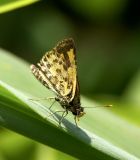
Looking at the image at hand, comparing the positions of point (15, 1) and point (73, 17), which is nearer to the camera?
point (15, 1)

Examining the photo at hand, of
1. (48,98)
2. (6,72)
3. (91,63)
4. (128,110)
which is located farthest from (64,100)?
(91,63)

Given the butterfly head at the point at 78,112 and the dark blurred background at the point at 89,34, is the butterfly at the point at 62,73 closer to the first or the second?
the butterfly head at the point at 78,112

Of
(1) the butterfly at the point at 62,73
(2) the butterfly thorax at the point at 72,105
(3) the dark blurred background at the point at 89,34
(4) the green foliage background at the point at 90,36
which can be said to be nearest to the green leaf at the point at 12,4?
(1) the butterfly at the point at 62,73

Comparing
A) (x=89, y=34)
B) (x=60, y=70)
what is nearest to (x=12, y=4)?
(x=60, y=70)

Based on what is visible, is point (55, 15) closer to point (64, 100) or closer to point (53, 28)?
point (53, 28)

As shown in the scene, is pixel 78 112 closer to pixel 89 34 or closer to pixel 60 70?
pixel 60 70

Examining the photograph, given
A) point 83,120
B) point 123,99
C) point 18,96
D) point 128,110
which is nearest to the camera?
point 18,96
